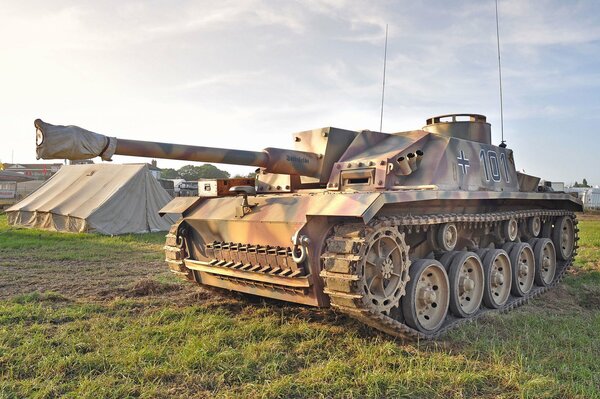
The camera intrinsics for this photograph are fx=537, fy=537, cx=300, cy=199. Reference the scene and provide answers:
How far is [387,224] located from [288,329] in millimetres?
1861

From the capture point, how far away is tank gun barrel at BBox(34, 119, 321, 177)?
4991 millimetres

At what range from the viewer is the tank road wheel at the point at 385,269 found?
5746 millimetres

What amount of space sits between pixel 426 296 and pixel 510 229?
2.98 m

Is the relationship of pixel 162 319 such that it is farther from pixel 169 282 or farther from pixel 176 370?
pixel 169 282

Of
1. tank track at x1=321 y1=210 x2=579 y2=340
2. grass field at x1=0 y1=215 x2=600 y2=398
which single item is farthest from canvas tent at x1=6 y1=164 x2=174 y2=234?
tank track at x1=321 y1=210 x2=579 y2=340

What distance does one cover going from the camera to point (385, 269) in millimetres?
5906

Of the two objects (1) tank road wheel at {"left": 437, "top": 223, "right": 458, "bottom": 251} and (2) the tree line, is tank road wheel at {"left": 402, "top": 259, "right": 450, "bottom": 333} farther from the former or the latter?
(2) the tree line

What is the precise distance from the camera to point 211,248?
7344mm

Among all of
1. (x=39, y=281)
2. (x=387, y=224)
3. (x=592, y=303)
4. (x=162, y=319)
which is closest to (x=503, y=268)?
(x=592, y=303)

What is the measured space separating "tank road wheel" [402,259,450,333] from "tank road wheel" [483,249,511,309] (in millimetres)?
1248

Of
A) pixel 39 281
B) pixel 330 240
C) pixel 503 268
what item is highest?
pixel 330 240

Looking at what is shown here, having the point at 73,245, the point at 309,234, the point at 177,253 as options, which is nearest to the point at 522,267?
the point at 309,234

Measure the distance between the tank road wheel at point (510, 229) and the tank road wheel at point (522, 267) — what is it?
0.48 ft

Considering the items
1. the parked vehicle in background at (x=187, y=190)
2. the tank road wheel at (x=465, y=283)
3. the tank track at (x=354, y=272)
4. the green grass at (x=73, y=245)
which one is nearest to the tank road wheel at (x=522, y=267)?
the tank road wheel at (x=465, y=283)
